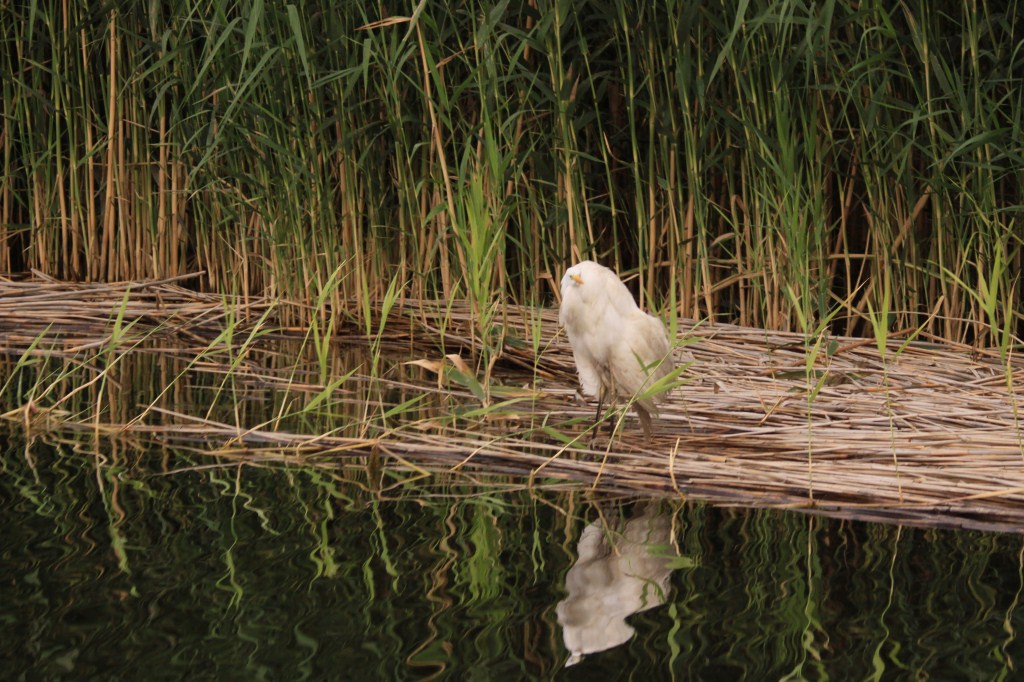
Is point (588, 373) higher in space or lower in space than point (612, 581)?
higher

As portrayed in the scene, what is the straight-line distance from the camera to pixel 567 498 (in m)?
2.76

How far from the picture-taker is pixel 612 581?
223cm

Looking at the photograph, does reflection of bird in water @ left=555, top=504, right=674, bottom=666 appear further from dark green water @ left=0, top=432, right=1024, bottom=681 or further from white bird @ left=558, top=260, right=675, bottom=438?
white bird @ left=558, top=260, right=675, bottom=438

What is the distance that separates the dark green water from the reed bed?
0.51 feet

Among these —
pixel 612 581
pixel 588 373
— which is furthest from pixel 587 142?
pixel 612 581

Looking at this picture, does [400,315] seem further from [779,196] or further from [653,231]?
[779,196]

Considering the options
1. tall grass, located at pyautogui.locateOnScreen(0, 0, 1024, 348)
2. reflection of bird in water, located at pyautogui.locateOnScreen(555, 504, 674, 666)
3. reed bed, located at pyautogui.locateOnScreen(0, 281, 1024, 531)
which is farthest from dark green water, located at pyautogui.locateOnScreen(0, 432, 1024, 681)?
tall grass, located at pyautogui.locateOnScreen(0, 0, 1024, 348)

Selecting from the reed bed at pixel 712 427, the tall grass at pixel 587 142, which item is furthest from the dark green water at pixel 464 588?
the tall grass at pixel 587 142

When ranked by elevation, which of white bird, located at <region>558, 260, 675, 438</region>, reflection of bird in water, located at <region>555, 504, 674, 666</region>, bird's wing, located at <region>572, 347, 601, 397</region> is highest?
white bird, located at <region>558, 260, 675, 438</region>

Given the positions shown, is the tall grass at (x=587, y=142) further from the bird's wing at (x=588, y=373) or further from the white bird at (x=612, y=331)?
the white bird at (x=612, y=331)

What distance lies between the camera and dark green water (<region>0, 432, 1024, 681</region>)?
6.11ft

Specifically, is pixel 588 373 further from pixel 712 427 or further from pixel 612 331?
pixel 712 427

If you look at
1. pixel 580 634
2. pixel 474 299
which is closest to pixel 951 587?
pixel 580 634

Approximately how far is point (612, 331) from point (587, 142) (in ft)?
6.32
